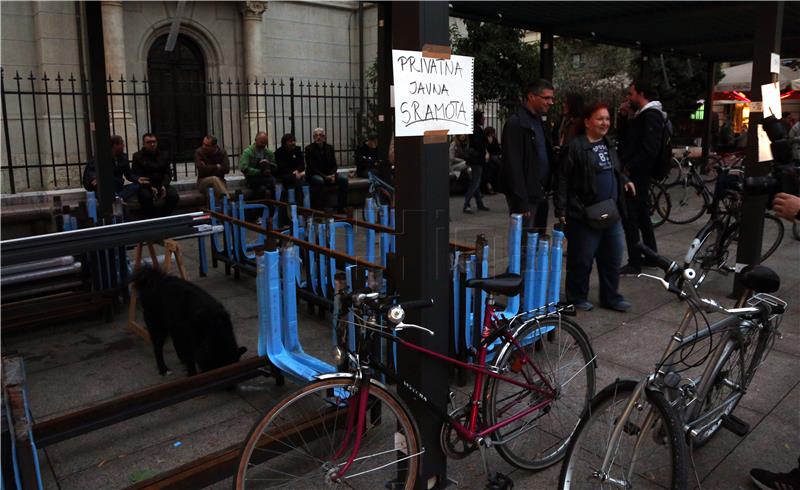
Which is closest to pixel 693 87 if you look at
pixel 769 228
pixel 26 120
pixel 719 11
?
pixel 719 11

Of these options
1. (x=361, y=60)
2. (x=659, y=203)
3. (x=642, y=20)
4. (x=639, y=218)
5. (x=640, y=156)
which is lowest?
(x=659, y=203)

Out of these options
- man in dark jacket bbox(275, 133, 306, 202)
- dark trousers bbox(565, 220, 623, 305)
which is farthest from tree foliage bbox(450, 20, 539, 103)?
dark trousers bbox(565, 220, 623, 305)

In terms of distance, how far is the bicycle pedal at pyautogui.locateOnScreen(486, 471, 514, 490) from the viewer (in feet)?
9.38

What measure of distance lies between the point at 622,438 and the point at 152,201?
7845 millimetres

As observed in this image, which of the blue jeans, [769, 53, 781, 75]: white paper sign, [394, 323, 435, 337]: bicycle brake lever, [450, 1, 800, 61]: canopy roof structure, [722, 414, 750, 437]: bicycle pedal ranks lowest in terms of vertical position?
[722, 414, 750, 437]: bicycle pedal

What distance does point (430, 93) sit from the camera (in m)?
2.52

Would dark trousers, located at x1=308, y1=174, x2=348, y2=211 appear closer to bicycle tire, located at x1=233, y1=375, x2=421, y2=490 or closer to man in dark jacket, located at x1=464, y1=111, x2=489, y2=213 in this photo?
man in dark jacket, located at x1=464, y1=111, x2=489, y2=213

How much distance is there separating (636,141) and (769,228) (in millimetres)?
2819

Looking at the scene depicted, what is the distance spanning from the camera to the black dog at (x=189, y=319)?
3936 millimetres

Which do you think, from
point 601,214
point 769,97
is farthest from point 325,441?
point 769,97

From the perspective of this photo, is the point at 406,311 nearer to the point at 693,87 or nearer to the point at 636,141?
the point at 636,141

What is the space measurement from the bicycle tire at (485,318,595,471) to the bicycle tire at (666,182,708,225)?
7.14 metres

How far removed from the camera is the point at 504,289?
2873mm

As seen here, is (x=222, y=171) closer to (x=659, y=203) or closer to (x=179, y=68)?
(x=179, y=68)
